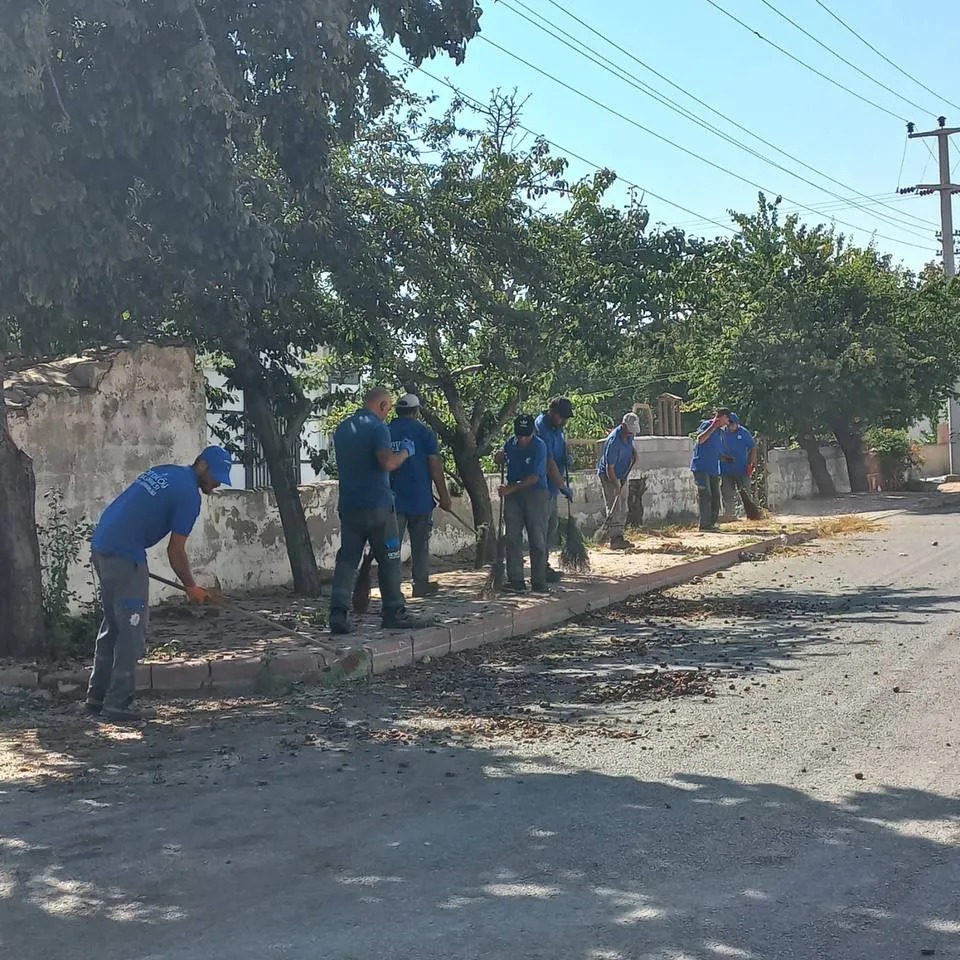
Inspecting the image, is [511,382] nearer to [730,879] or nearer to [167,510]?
[167,510]

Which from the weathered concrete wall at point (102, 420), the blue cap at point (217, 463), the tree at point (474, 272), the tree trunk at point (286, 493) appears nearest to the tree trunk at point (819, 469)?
the tree at point (474, 272)

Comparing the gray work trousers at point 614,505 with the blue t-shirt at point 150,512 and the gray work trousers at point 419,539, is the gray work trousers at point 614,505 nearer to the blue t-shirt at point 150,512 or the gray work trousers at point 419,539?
the gray work trousers at point 419,539

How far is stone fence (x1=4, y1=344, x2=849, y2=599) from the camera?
9.67m

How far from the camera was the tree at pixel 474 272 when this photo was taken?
11.3 meters

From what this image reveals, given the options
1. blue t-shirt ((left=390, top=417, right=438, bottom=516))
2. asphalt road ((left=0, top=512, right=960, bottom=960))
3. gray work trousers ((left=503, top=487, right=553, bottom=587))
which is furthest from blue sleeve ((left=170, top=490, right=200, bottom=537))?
gray work trousers ((left=503, top=487, right=553, bottom=587))

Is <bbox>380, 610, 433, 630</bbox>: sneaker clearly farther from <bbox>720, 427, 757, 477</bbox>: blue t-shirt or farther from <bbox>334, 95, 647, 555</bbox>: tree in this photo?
<bbox>720, 427, 757, 477</bbox>: blue t-shirt

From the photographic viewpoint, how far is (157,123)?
7.15 metres

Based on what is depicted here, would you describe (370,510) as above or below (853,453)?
below

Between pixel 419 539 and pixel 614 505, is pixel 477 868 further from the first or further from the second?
pixel 614 505

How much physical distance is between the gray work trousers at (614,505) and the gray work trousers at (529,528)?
13.3 feet

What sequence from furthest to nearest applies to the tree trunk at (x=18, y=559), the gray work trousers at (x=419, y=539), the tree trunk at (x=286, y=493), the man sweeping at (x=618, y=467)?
1. the man sweeping at (x=618, y=467)
2. the tree trunk at (x=286, y=493)
3. the gray work trousers at (x=419, y=539)
4. the tree trunk at (x=18, y=559)

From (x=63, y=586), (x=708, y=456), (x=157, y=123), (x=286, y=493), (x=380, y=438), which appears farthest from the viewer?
(x=708, y=456)

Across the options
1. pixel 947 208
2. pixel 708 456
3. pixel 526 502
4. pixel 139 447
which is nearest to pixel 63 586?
pixel 139 447

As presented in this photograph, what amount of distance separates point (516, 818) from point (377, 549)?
14.9ft
